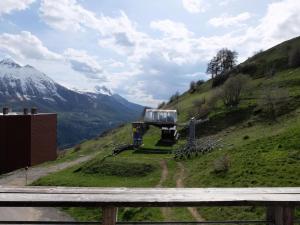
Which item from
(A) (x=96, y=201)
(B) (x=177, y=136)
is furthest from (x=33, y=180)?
(A) (x=96, y=201)

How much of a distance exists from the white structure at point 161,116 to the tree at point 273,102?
12794mm

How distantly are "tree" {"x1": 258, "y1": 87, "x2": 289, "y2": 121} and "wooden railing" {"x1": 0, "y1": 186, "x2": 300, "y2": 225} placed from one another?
5311 cm

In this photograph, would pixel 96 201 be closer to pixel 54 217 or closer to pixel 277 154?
pixel 54 217

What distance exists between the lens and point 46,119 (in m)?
65.6

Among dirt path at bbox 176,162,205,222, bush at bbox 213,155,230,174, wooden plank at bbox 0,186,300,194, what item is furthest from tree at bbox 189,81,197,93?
wooden plank at bbox 0,186,300,194

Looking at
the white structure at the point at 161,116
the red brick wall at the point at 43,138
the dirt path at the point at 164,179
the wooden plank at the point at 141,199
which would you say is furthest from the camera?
the white structure at the point at 161,116

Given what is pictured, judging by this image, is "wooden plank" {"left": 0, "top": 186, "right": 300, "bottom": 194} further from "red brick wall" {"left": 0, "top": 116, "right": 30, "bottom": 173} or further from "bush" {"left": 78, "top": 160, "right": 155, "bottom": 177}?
"red brick wall" {"left": 0, "top": 116, "right": 30, "bottom": 173}

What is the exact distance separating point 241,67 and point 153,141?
55586 mm

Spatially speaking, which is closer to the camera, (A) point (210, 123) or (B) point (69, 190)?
(B) point (69, 190)

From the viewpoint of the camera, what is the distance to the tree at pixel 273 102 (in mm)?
59875

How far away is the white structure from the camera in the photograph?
215 feet

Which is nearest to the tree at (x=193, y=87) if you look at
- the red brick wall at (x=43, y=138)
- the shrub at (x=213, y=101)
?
the shrub at (x=213, y=101)

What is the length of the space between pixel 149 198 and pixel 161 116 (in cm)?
6080

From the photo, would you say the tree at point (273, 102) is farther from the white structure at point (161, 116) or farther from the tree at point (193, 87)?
the tree at point (193, 87)
